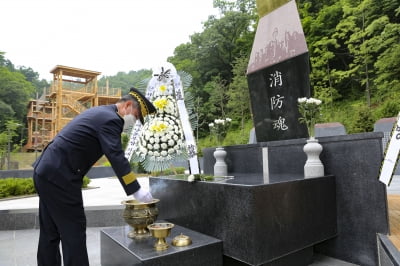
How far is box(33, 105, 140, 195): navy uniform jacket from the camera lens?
5.71 ft

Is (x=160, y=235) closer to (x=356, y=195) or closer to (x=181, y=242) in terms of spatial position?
(x=181, y=242)

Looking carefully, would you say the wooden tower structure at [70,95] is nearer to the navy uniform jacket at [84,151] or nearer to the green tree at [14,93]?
Result: the green tree at [14,93]

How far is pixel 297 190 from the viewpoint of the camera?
2.18 m

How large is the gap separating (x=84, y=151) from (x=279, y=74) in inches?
112

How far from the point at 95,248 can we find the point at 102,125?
5.76 ft

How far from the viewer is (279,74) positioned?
12.4 feet

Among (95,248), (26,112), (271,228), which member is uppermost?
(26,112)

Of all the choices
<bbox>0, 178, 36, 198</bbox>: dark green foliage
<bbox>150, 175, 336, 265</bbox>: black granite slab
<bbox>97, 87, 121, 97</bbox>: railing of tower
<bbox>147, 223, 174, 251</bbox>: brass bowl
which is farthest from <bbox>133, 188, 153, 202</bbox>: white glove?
<bbox>97, 87, 121, 97</bbox>: railing of tower

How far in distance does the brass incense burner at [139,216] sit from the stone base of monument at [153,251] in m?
0.08

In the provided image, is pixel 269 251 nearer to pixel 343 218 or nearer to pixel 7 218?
pixel 343 218

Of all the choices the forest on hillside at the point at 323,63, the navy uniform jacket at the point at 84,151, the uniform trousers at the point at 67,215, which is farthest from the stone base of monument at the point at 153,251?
the forest on hillside at the point at 323,63

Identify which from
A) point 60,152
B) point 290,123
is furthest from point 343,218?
point 60,152

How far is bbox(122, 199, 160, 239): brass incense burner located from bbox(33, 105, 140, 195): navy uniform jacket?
1.28 ft

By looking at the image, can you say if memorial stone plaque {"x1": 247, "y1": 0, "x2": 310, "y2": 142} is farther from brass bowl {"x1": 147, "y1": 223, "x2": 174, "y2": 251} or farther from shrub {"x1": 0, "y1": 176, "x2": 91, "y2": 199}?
shrub {"x1": 0, "y1": 176, "x2": 91, "y2": 199}
